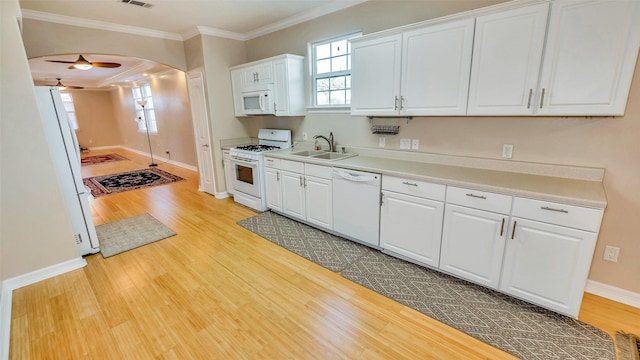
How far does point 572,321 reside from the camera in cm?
197

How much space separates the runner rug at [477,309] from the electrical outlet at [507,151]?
1156 millimetres

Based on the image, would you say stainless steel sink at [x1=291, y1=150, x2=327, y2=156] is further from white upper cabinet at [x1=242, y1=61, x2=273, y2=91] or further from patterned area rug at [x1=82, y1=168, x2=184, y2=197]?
patterned area rug at [x1=82, y1=168, x2=184, y2=197]

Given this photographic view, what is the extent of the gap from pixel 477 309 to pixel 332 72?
9.97ft

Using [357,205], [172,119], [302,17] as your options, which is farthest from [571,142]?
[172,119]

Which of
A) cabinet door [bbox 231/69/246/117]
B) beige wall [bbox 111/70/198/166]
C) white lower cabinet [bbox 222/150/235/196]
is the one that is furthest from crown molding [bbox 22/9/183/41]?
beige wall [bbox 111/70/198/166]

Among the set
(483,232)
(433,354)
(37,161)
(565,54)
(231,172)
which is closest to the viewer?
(433,354)

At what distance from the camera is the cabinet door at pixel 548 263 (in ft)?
5.97

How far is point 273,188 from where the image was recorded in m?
3.94

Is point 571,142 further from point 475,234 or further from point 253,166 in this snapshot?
point 253,166

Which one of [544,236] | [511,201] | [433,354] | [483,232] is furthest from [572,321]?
[433,354]

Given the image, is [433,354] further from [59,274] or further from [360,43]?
[59,274]

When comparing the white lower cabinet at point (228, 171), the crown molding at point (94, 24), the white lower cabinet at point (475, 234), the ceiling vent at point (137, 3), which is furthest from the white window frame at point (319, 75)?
the crown molding at point (94, 24)

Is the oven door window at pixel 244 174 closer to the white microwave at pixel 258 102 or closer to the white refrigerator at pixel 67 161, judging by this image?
the white microwave at pixel 258 102

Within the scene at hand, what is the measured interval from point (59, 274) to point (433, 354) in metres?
3.37
